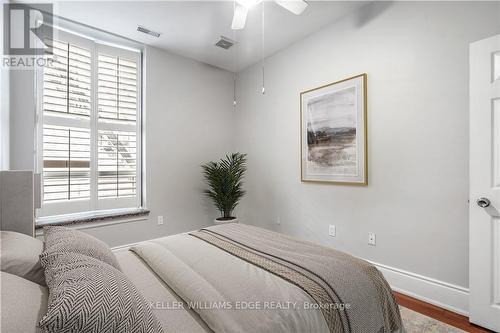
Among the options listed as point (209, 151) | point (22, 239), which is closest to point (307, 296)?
point (22, 239)

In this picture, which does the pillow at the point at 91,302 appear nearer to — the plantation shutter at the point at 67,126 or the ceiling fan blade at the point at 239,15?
the ceiling fan blade at the point at 239,15

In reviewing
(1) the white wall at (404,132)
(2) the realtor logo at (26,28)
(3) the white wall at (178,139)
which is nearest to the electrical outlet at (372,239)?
(1) the white wall at (404,132)

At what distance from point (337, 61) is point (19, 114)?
11.3 feet

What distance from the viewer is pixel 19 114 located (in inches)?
99.6

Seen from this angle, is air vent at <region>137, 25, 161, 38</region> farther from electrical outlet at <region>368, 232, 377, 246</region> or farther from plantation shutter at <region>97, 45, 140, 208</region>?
electrical outlet at <region>368, 232, 377, 246</region>

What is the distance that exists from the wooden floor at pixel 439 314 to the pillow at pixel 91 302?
2178 mm

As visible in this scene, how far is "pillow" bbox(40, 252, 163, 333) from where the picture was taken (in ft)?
1.92

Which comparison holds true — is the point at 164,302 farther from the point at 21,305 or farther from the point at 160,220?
the point at 160,220

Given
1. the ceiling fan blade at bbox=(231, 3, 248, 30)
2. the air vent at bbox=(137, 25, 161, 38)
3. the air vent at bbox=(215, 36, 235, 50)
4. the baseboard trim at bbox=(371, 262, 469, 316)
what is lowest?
the baseboard trim at bbox=(371, 262, 469, 316)

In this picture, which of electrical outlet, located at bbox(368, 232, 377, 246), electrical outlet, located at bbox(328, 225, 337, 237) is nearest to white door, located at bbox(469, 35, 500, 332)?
electrical outlet, located at bbox(368, 232, 377, 246)

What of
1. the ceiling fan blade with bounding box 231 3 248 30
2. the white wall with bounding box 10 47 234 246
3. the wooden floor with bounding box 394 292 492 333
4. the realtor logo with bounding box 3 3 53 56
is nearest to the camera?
the wooden floor with bounding box 394 292 492 333

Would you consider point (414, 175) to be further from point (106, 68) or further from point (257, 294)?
point (106, 68)

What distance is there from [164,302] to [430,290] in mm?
2237

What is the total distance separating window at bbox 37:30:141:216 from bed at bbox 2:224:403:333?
1767 millimetres
